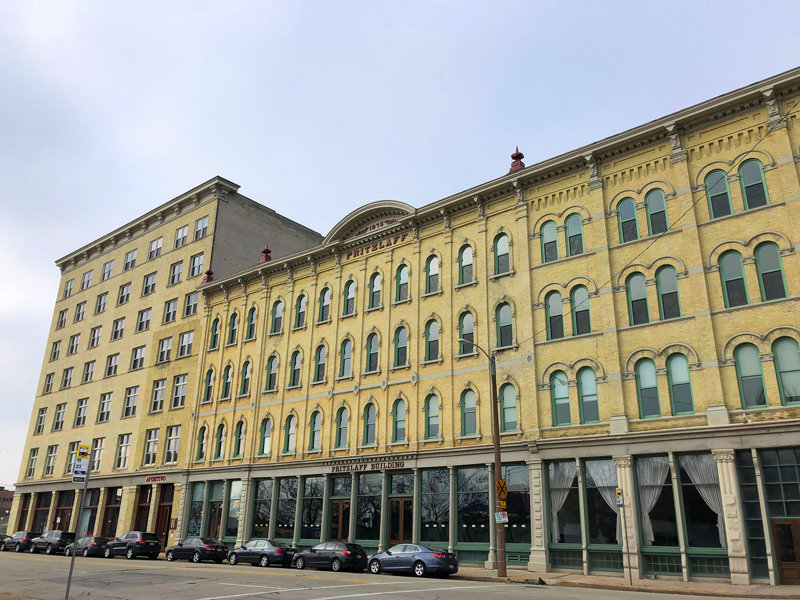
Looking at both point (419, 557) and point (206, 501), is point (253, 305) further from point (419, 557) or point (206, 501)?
point (419, 557)

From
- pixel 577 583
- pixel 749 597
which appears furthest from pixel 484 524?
pixel 749 597

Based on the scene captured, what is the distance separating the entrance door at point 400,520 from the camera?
31.2 meters

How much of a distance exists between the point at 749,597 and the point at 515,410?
1189 cm

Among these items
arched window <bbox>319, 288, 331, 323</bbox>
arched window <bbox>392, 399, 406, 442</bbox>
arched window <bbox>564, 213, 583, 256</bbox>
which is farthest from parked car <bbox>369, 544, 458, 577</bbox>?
arched window <bbox>319, 288, 331, 323</bbox>

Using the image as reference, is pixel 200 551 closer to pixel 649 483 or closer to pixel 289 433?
pixel 289 433

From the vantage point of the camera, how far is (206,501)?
4103 cm

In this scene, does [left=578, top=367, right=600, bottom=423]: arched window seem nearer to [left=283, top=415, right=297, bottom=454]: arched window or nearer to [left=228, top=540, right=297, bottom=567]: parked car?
[left=228, top=540, right=297, bottom=567]: parked car

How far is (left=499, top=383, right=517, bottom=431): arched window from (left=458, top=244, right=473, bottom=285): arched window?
5997 mm

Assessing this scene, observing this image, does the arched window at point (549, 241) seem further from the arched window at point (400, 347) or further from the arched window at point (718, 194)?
the arched window at point (400, 347)

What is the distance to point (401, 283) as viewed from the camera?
35.6 m

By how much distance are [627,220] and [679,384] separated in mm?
A: 7373

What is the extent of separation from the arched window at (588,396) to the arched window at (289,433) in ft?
57.1

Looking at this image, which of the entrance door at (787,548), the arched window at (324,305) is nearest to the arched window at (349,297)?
the arched window at (324,305)

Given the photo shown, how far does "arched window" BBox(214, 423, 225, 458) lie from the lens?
1647 inches
